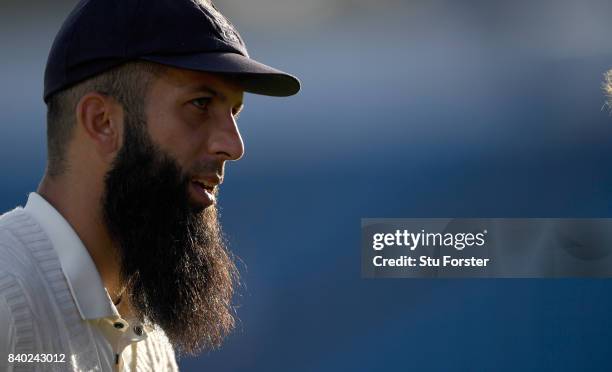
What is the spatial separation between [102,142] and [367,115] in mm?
1811

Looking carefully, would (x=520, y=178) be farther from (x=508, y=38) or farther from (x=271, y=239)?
(x=271, y=239)

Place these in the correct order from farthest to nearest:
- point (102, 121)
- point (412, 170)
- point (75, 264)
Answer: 1. point (412, 170)
2. point (102, 121)
3. point (75, 264)

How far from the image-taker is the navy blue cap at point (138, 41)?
106 cm

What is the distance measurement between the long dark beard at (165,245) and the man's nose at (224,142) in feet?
0.21

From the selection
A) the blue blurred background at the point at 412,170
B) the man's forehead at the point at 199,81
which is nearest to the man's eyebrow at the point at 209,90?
the man's forehead at the point at 199,81

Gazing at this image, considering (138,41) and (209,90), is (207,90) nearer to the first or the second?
(209,90)

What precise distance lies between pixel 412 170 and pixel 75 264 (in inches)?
76.1

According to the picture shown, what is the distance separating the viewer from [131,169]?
3.67 ft

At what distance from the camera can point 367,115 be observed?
283 centimetres

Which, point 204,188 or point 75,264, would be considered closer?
point 75,264

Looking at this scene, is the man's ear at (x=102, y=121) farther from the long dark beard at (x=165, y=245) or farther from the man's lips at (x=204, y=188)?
the man's lips at (x=204, y=188)

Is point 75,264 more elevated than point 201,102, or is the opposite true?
point 201,102

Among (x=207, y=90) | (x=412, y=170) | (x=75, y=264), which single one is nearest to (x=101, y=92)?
(x=207, y=90)

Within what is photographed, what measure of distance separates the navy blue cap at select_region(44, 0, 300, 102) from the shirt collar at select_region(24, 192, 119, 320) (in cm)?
19
